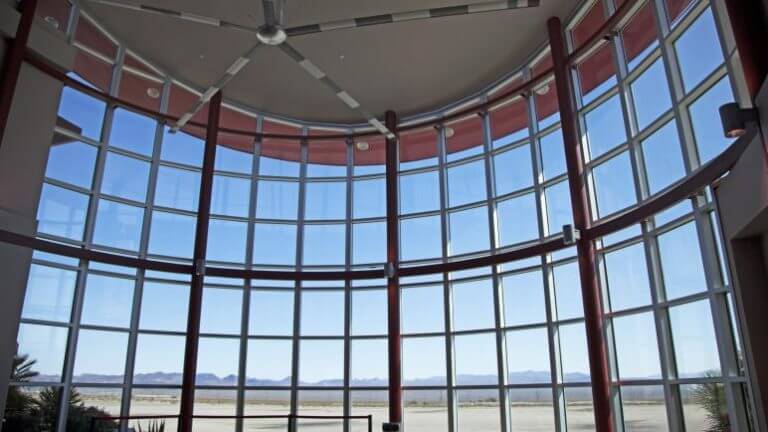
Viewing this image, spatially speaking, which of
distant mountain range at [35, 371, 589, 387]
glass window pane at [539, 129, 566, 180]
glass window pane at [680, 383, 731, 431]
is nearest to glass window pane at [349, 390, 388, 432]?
distant mountain range at [35, 371, 589, 387]

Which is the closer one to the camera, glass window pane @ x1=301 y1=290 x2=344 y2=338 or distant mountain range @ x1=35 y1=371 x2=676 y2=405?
distant mountain range @ x1=35 y1=371 x2=676 y2=405

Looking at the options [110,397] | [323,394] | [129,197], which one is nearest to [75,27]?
[129,197]

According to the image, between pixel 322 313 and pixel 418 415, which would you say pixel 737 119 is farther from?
pixel 322 313

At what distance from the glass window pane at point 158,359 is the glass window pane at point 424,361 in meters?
5.42

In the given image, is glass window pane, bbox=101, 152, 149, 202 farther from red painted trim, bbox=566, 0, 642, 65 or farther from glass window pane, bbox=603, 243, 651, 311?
glass window pane, bbox=603, 243, 651, 311

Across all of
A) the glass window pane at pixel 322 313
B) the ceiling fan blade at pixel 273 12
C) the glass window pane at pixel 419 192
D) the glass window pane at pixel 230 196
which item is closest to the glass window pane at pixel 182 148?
the glass window pane at pixel 230 196

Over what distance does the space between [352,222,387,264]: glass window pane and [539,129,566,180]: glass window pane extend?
4573 millimetres

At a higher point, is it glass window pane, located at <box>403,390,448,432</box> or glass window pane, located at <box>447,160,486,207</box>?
glass window pane, located at <box>447,160,486,207</box>

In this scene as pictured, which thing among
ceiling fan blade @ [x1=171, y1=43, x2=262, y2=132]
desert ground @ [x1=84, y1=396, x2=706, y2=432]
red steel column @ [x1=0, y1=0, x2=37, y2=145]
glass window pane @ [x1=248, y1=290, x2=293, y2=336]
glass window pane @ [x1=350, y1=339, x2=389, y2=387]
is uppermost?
red steel column @ [x1=0, y1=0, x2=37, y2=145]

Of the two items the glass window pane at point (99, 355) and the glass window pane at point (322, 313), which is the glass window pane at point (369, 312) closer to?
the glass window pane at point (322, 313)

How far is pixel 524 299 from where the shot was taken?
1232cm

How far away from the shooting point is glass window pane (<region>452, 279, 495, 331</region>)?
508 inches

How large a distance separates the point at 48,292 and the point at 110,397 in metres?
2.67

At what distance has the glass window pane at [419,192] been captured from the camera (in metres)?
14.6
